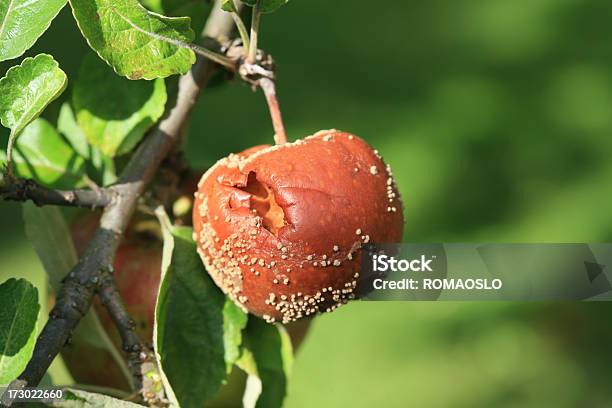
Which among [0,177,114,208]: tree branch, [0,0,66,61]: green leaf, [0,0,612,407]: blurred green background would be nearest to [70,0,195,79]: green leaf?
[0,0,66,61]: green leaf

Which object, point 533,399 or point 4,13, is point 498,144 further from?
point 4,13

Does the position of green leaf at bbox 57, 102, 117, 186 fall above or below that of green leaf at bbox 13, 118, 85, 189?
above

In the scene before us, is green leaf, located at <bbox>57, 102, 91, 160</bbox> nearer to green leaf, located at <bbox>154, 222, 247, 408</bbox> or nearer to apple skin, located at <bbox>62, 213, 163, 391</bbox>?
apple skin, located at <bbox>62, 213, 163, 391</bbox>

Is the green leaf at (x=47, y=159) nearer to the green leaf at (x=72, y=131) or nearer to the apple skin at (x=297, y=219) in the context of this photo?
the green leaf at (x=72, y=131)

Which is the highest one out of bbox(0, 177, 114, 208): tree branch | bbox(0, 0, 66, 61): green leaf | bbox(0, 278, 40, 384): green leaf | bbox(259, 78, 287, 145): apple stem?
bbox(259, 78, 287, 145): apple stem

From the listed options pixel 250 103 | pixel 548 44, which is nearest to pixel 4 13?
pixel 250 103

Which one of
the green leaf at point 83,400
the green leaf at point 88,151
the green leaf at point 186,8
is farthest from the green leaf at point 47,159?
the green leaf at point 83,400

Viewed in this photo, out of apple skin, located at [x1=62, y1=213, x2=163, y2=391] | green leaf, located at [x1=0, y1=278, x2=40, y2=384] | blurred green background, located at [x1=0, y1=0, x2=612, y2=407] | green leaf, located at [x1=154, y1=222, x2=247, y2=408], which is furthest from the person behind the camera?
blurred green background, located at [x1=0, y1=0, x2=612, y2=407]
